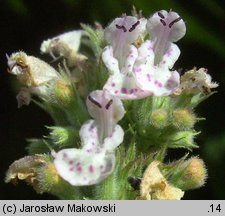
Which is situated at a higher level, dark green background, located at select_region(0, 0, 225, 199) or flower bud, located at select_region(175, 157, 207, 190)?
dark green background, located at select_region(0, 0, 225, 199)

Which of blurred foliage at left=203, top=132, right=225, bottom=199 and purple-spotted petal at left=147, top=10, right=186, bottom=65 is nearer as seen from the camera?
purple-spotted petal at left=147, top=10, right=186, bottom=65

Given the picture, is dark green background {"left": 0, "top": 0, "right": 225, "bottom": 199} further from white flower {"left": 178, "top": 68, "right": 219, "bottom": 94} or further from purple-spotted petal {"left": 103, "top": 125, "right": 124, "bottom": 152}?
purple-spotted petal {"left": 103, "top": 125, "right": 124, "bottom": 152}

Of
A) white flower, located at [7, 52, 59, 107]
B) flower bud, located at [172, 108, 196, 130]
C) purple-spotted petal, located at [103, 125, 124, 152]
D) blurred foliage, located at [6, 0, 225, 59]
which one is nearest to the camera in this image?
purple-spotted petal, located at [103, 125, 124, 152]

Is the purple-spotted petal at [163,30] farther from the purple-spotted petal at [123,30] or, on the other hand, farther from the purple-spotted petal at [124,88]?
the purple-spotted petal at [124,88]

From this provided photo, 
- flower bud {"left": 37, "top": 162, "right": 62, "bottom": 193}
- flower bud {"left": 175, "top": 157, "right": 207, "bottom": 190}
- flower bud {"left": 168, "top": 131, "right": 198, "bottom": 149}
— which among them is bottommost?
flower bud {"left": 37, "top": 162, "right": 62, "bottom": 193}

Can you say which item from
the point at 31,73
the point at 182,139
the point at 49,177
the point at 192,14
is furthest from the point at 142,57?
the point at 192,14

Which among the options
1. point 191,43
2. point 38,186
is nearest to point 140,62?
point 38,186

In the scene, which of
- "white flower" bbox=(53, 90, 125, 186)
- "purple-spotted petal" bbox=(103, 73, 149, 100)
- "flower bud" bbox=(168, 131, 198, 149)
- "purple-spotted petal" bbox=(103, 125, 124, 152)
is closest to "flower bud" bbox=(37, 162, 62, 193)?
"white flower" bbox=(53, 90, 125, 186)
